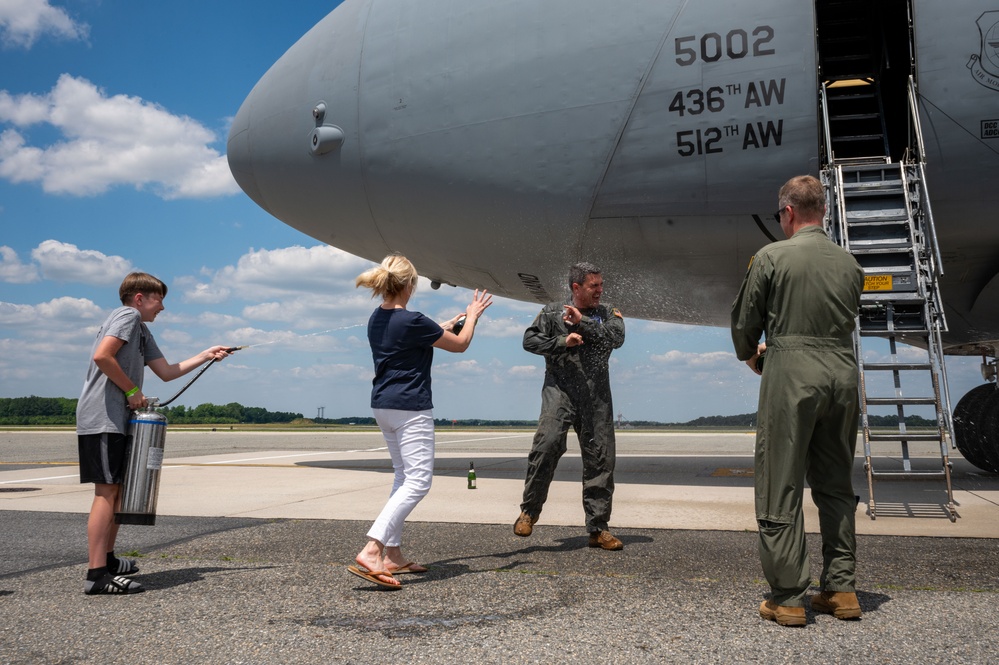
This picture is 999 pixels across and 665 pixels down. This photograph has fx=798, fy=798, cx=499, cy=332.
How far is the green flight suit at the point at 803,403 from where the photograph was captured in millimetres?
3148

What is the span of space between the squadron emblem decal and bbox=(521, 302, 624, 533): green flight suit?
3721 millimetres

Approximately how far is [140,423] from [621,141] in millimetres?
4572

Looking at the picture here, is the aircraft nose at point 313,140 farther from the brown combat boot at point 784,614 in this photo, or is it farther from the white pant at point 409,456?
the brown combat boot at point 784,614

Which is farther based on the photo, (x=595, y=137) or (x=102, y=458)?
(x=595, y=137)

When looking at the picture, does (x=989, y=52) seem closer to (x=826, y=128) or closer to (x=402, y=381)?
(x=826, y=128)

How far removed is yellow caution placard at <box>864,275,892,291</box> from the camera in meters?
6.16

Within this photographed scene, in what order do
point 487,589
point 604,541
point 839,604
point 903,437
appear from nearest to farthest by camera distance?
point 839,604 < point 487,589 < point 604,541 < point 903,437

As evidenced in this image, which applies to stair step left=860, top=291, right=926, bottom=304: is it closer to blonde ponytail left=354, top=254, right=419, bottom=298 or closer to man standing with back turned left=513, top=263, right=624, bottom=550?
man standing with back turned left=513, top=263, right=624, bottom=550

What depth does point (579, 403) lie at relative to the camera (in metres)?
4.94

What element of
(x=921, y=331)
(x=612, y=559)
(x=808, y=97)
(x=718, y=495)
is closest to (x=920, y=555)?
(x=612, y=559)

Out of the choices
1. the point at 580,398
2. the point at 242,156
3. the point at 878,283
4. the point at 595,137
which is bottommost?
the point at 580,398

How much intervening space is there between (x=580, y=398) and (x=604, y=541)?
86 cm

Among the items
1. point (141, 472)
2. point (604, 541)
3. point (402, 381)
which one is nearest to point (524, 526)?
point (604, 541)

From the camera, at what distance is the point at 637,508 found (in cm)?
643
